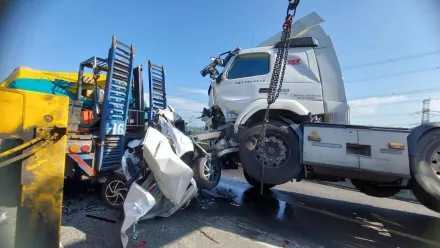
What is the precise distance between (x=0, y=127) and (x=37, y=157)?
0.93ft

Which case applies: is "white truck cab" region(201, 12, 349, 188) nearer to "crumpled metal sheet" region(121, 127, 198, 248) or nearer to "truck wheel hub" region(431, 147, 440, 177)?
"crumpled metal sheet" region(121, 127, 198, 248)

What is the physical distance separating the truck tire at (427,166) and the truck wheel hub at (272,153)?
190cm

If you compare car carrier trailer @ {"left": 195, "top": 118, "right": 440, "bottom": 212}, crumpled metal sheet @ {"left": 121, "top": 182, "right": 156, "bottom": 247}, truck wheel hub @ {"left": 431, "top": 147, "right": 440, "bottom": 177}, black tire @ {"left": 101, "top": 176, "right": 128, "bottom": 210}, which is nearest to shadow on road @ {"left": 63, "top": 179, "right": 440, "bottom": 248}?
black tire @ {"left": 101, "top": 176, "right": 128, "bottom": 210}

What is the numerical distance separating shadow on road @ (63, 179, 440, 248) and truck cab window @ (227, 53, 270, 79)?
2.73 m

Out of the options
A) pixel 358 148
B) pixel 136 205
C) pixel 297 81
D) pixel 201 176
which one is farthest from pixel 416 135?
pixel 136 205

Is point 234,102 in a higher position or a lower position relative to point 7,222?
higher

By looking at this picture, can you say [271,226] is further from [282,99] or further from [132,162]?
[132,162]

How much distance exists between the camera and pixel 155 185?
3.49m

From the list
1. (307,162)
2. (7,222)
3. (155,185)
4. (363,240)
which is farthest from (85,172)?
(363,240)

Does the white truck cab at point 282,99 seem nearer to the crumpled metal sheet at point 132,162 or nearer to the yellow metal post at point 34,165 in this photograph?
the crumpled metal sheet at point 132,162

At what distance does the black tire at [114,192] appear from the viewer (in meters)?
4.22

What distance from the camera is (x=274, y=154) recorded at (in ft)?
14.0

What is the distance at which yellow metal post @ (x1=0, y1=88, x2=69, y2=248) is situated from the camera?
63.2 inches

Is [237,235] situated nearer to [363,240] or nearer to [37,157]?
[363,240]
